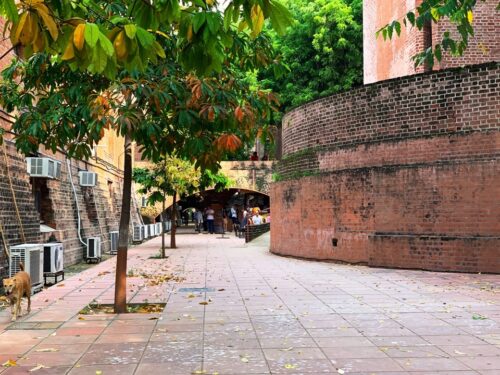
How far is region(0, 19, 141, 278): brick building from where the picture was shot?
11102 millimetres

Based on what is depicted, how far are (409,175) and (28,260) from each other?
26.7 feet

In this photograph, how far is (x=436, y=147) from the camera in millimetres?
11898

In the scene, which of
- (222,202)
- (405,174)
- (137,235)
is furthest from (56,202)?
(222,202)

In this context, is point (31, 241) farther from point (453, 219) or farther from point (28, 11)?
point (28, 11)

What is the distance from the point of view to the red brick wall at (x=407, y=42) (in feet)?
51.8

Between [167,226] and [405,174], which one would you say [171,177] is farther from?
[167,226]

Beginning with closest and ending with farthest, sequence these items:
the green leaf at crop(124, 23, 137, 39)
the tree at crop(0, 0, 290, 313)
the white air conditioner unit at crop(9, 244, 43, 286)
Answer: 1. the green leaf at crop(124, 23, 137, 39)
2. the tree at crop(0, 0, 290, 313)
3. the white air conditioner unit at crop(9, 244, 43, 286)

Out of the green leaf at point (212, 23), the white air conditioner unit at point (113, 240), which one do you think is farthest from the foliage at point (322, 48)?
the green leaf at point (212, 23)

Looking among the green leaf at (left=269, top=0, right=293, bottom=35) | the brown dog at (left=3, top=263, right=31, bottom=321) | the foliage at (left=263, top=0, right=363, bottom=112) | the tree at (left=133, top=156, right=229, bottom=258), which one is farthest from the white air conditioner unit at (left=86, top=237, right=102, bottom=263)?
the foliage at (left=263, top=0, right=363, bottom=112)

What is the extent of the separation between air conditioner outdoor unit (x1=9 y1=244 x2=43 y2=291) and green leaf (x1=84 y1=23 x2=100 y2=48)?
7.38 m

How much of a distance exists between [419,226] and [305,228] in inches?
144

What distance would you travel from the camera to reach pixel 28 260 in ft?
30.3

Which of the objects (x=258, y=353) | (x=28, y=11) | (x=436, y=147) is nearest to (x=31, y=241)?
(x=258, y=353)

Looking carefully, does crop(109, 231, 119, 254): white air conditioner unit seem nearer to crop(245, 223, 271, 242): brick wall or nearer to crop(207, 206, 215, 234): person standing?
crop(245, 223, 271, 242): brick wall
